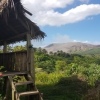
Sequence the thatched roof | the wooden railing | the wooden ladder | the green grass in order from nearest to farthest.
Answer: the wooden ladder → the thatched roof → the wooden railing → the green grass

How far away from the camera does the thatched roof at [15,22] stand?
10.4 meters

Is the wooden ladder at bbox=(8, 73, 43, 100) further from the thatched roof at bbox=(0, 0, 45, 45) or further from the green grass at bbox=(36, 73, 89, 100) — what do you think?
the thatched roof at bbox=(0, 0, 45, 45)

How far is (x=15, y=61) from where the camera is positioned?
39.0 ft

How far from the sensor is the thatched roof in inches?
408

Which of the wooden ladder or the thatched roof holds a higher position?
the thatched roof

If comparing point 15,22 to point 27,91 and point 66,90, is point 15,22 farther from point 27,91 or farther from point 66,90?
point 66,90

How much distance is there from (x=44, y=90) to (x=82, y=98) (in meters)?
2.59

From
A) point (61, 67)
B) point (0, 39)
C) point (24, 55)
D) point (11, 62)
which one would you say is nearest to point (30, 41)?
point (24, 55)

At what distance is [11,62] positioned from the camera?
1235 centimetres

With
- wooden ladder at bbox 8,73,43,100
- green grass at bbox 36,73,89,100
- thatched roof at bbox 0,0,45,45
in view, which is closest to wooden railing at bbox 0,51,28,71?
wooden ladder at bbox 8,73,43,100

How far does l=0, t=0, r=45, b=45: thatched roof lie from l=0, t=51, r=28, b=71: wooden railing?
0.95 m

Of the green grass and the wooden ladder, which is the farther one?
the green grass

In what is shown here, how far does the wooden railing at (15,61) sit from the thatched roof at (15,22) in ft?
3.10

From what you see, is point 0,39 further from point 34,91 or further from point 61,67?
point 61,67
